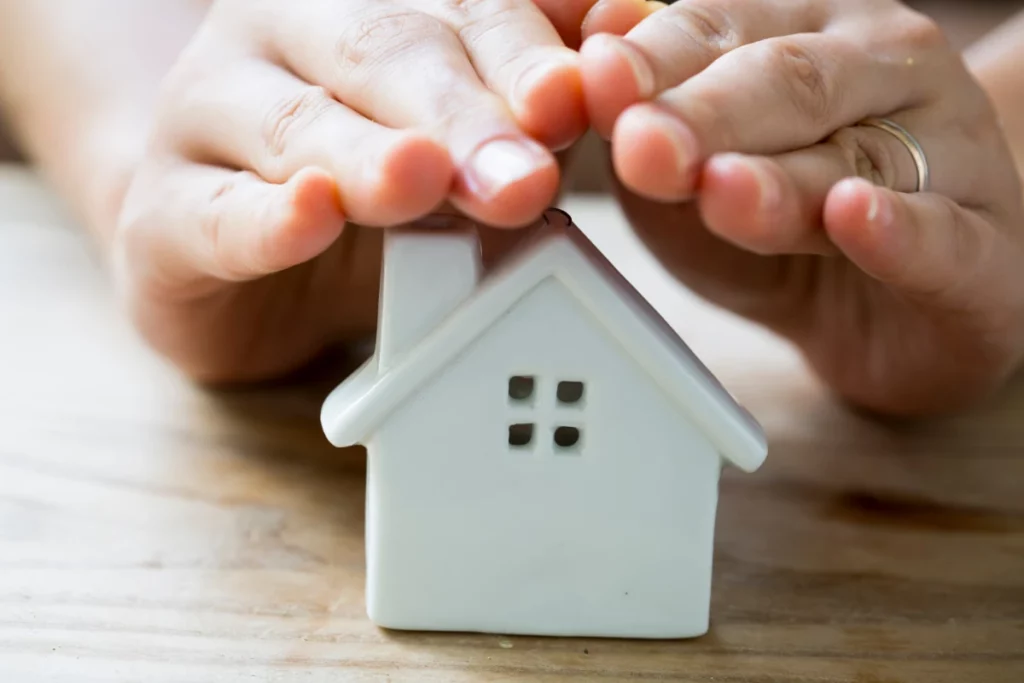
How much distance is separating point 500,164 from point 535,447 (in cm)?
12

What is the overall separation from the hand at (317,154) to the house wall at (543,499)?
63mm

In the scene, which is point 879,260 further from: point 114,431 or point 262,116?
point 114,431

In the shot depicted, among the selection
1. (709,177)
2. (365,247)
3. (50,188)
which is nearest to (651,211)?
(365,247)

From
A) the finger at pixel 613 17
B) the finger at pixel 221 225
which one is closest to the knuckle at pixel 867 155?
the finger at pixel 613 17

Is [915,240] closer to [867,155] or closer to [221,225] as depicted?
[867,155]

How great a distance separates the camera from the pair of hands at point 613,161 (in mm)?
393

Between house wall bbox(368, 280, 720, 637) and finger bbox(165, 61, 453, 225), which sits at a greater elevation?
finger bbox(165, 61, 453, 225)

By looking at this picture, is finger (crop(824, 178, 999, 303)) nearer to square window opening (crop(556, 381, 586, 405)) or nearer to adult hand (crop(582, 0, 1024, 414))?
adult hand (crop(582, 0, 1024, 414))

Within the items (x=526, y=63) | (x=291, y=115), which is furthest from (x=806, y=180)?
(x=291, y=115)

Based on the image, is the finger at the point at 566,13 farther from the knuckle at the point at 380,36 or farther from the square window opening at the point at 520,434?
the square window opening at the point at 520,434

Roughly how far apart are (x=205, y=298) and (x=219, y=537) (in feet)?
0.44

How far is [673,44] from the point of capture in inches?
17.3

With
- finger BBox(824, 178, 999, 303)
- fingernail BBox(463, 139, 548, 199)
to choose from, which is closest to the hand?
fingernail BBox(463, 139, 548, 199)

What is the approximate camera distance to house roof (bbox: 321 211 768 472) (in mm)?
404
